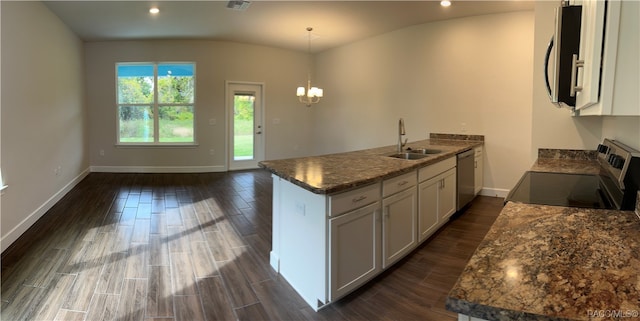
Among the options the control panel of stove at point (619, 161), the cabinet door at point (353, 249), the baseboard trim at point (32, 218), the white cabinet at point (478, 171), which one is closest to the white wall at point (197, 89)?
the baseboard trim at point (32, 218)

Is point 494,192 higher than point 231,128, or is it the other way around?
point 231,128

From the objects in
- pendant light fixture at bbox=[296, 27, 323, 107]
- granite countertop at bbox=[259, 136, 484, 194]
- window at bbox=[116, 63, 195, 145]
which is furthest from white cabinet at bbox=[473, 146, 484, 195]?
window at bbox=[116, 63, 195, 145]

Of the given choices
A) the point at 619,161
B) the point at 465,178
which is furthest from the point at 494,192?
the point at 619,161

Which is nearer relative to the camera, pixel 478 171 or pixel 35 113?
pixel 35 113


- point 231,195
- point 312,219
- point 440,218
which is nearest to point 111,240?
point 231,195

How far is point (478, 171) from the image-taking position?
491 centimetres

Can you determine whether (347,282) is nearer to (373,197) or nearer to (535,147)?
(373,197)

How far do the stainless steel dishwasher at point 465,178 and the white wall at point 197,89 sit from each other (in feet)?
15.7

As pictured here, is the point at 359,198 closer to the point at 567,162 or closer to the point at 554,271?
the point at 554,271

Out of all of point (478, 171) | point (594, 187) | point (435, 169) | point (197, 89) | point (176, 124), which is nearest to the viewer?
point (594, 187)

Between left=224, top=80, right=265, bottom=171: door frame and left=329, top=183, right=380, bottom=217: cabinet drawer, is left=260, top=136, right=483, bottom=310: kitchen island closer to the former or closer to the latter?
left=329, top=183, right=380, bottom=217: cabinet drawer

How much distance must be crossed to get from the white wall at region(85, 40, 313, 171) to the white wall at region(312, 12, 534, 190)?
200 centimetres

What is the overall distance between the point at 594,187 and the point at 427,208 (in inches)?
59.2

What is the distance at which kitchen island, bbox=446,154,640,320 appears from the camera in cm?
65
